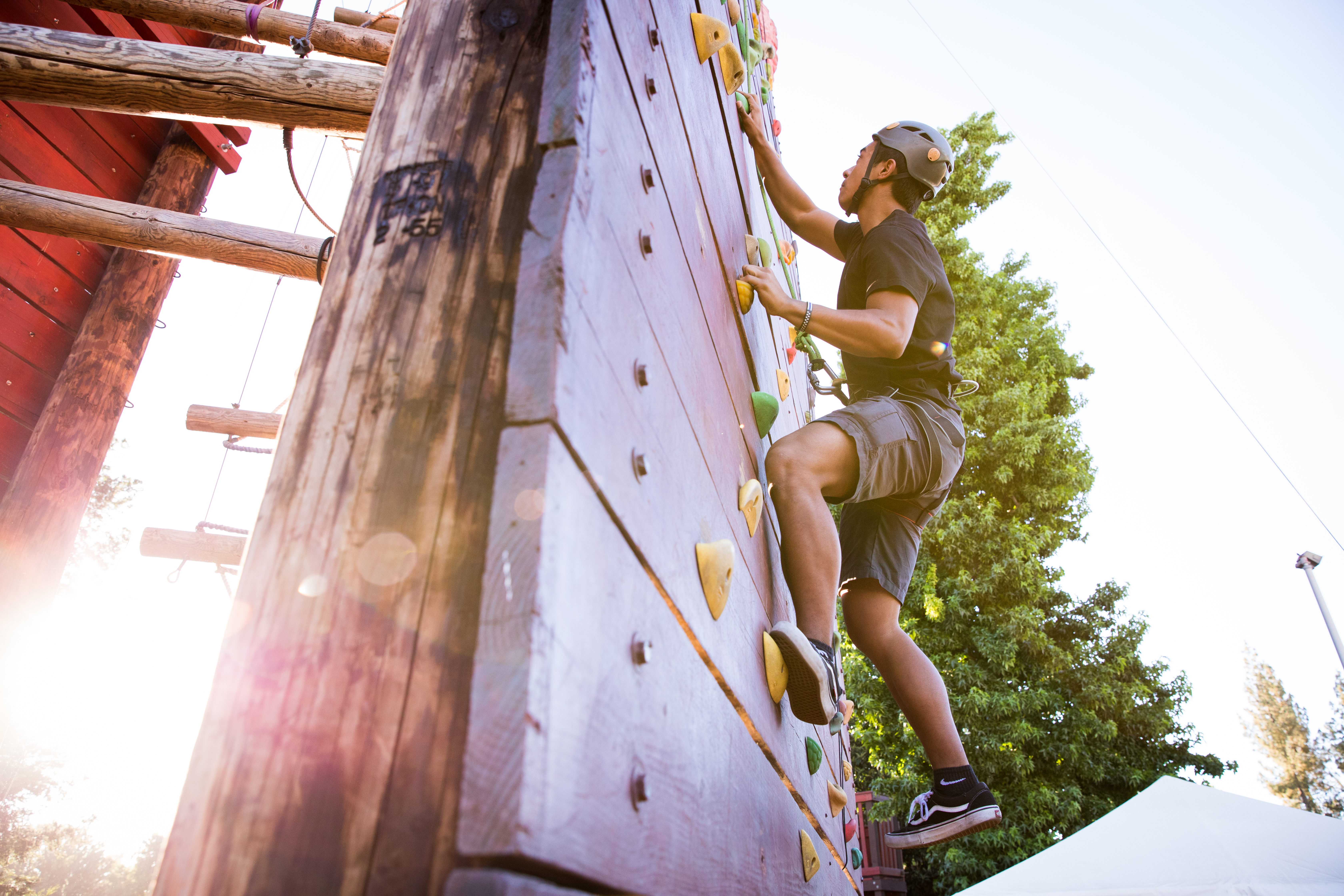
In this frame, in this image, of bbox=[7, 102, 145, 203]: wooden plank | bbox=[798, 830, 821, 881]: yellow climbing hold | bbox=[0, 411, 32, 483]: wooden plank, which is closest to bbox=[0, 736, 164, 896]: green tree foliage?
bbox=[0, 411, 32, 483]: wooden plank

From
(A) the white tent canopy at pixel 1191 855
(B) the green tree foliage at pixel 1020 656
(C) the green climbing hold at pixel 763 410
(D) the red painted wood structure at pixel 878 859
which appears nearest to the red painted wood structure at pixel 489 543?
(C) the green climbing hold at pixel 763 410

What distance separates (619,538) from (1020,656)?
373 inches

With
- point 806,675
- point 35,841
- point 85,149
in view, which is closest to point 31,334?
point 85,149

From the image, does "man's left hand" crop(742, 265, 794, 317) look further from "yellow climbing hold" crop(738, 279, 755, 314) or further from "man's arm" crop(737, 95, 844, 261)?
"man's arm" crop(737, 95, 844, 261)

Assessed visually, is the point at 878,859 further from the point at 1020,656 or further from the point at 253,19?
the point at 253,19

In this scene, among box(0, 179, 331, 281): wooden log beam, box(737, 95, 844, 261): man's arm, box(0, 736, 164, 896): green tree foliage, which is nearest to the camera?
box(0, 179, 331, 281): wooden log beam

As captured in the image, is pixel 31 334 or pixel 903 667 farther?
pixel 31 334

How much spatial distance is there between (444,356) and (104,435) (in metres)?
3.65

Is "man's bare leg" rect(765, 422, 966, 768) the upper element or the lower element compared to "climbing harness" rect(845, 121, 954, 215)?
lower

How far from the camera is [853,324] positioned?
5.80 feet

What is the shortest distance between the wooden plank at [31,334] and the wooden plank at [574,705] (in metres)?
3.73

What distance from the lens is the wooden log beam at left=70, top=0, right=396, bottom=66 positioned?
292 cm

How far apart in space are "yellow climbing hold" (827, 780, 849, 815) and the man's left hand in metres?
1.81

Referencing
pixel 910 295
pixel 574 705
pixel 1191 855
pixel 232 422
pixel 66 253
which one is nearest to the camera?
pixel 574 705
